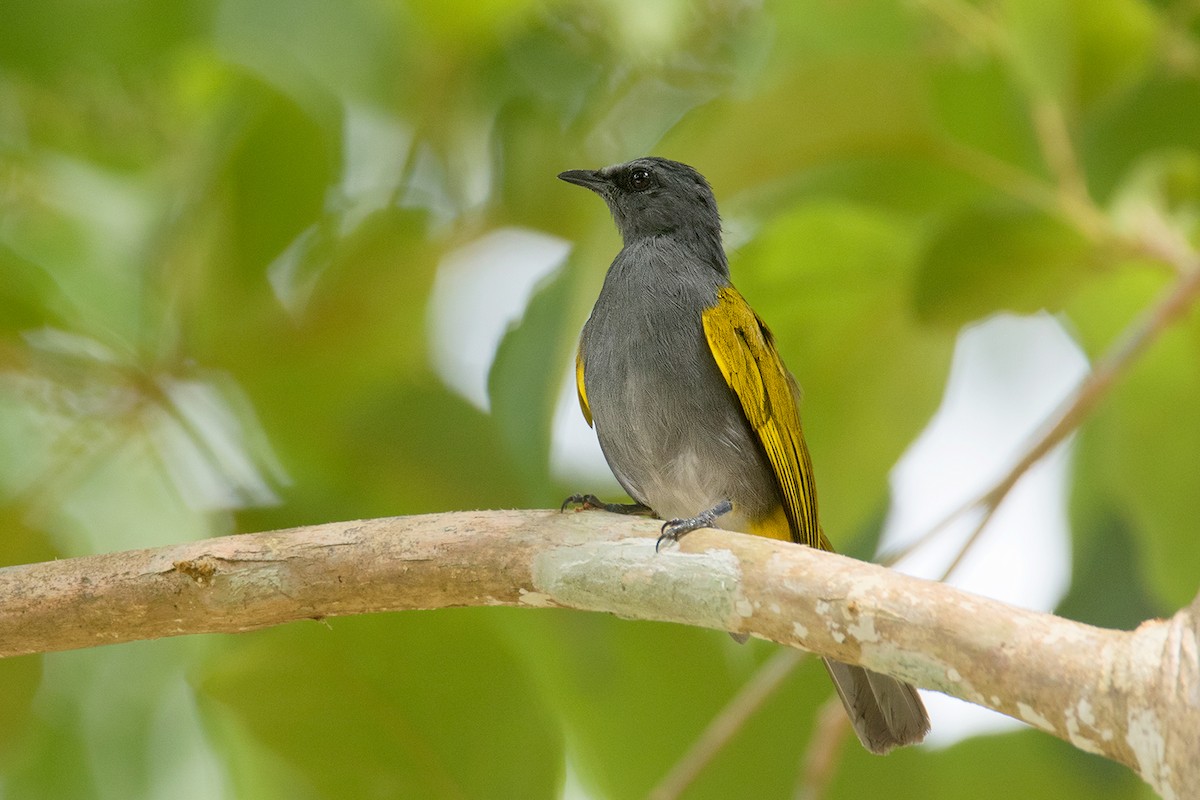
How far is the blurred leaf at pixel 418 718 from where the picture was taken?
2934 millimetres

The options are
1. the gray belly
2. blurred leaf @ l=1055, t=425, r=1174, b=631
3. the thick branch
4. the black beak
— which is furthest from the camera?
blurred leaf @ l=1055, t=425, r=1174, b=631

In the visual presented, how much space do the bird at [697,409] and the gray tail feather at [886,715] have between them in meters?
0.01

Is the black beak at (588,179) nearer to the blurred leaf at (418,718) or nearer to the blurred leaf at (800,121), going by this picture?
the blurred leaf at (800,121)

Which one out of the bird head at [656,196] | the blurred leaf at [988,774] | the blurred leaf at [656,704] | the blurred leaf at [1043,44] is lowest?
the blurred leaf at [988,774]

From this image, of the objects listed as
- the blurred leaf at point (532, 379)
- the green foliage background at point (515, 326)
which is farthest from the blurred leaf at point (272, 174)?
the blurred leaf at point (532, 379)

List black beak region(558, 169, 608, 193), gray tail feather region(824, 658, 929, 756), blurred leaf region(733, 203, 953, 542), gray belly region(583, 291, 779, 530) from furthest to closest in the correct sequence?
black beak region(558, 169, 608, 193)
blurred leaf region(733, 203, 953, 542)
gray belly region(583, 291, 779, 530)
gray tail feather region(824, 658, 929, 756)

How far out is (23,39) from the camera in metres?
3.78

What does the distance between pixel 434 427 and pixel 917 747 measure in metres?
1.64

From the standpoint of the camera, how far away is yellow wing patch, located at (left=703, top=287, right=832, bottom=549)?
307cm

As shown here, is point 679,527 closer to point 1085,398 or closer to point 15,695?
point 1085,398

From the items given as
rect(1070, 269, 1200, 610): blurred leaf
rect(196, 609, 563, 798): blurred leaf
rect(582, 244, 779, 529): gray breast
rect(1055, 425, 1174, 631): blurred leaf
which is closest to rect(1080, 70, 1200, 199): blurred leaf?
rect(1070, 269, 1200, 610): blurred leaf

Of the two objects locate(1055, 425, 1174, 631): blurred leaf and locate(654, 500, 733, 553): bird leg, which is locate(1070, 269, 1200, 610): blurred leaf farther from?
locate(654, 500, 733, 553): bird leg

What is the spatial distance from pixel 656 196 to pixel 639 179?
0.07 meters

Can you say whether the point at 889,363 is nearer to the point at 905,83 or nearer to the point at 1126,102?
the point at 905,83
